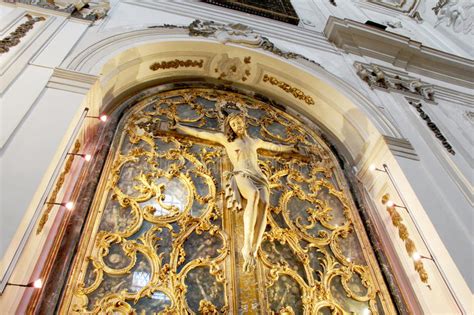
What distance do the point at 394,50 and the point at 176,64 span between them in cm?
398

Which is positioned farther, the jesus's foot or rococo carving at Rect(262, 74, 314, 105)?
rococo carving at Rect(262, 74, 314, 105)

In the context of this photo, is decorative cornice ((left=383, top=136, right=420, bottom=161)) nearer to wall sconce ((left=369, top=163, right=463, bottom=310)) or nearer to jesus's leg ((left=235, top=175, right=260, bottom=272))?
wall sconce ((left=369, top=163, right=463, bottom=310))

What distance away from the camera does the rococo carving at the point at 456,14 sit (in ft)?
28.5

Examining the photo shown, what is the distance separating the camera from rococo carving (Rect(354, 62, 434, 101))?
224 inches

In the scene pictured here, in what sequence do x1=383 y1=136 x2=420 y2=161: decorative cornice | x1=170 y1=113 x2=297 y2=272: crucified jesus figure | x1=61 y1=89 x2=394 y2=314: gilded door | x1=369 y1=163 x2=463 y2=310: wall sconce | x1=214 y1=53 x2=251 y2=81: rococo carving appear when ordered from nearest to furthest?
x1=61 y1=89 x2=394 y2=314: gilded door
x1=369 y1=163 x2=463 y2=310: wall sconce
x1=170 y1=113 x2=297 y2=272: crucified jesus figure
x1=383 y1=136 x2=420 y2=161: decorative cornice
x1=214 y1=53 x2=251 y2=81: rococo carving

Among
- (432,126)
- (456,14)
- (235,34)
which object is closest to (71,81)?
(235,34)

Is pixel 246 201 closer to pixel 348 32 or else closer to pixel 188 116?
pixel 188 116

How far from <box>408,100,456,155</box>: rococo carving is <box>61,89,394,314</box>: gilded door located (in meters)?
1.39

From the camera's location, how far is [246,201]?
11.9ft

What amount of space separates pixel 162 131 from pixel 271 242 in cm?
190

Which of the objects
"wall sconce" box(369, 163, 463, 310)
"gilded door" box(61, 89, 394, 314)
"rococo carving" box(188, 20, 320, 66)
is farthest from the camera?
"rococo carving" box(188, 20, 320, 66)

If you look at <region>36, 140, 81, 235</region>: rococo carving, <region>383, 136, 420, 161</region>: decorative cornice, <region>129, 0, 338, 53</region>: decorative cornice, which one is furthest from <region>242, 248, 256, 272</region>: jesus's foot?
<region>129, 0, 338, 53</region>: decorative cornice

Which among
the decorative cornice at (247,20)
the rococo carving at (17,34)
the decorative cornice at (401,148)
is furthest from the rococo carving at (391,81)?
the rococo carving at (17,34)

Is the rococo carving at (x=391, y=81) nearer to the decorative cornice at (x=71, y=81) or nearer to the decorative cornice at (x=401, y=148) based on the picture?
the decorative cornice at (x=401, y=148)
